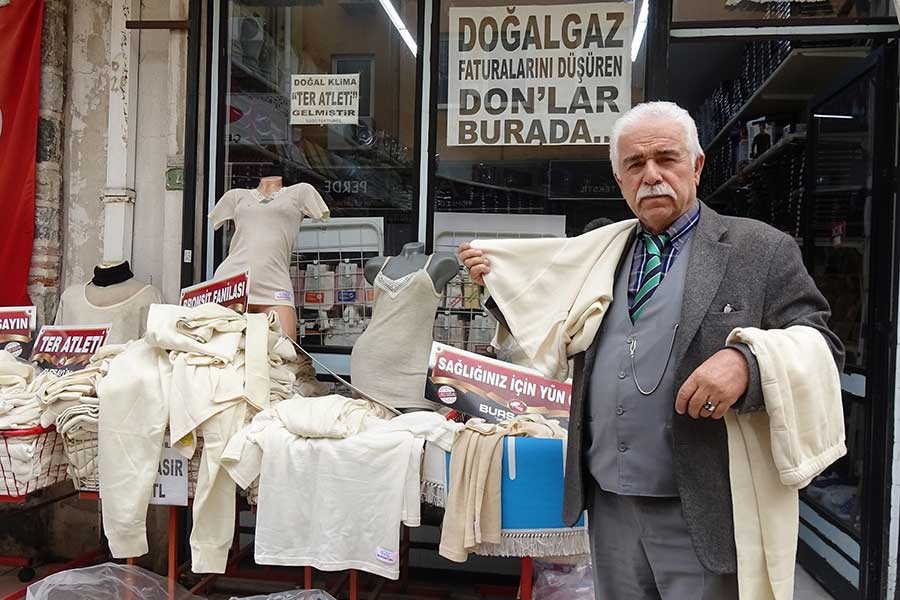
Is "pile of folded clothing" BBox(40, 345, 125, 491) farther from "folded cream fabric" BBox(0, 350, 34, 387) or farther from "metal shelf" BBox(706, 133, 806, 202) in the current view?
"metal shelf" BBox(706, 133, 806, 202)

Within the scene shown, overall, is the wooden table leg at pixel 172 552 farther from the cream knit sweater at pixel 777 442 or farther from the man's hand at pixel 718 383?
the man's hand at pixel 718 383

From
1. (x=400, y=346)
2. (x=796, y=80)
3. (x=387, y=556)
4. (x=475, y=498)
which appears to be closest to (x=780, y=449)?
(x=475, y=498)

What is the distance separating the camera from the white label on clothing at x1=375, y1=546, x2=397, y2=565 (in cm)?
270

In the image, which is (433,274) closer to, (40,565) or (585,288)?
(585,288)

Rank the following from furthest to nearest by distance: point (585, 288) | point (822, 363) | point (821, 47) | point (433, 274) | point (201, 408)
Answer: point (821, 47) < point (433, 274) < point (201, 408) < point (585, 288) < point (822, 363)

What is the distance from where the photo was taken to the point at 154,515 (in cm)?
414

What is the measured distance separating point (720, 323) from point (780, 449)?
1.00 feet

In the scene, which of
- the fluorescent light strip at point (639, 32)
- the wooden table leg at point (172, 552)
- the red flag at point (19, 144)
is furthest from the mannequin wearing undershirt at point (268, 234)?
the fluorescent light strip at point (639, 32)

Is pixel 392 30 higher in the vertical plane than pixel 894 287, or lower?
higher

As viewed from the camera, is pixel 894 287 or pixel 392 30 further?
pixel 392 30

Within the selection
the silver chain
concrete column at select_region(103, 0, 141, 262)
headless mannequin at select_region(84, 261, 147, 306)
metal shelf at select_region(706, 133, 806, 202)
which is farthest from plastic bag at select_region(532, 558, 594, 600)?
metal shelf at select_region(706, 133, 806, 202)

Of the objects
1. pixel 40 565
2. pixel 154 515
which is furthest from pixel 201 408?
pixel 40 565

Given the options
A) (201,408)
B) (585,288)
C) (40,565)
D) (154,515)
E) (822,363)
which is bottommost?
(40,565)

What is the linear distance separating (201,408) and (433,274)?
121 cm
